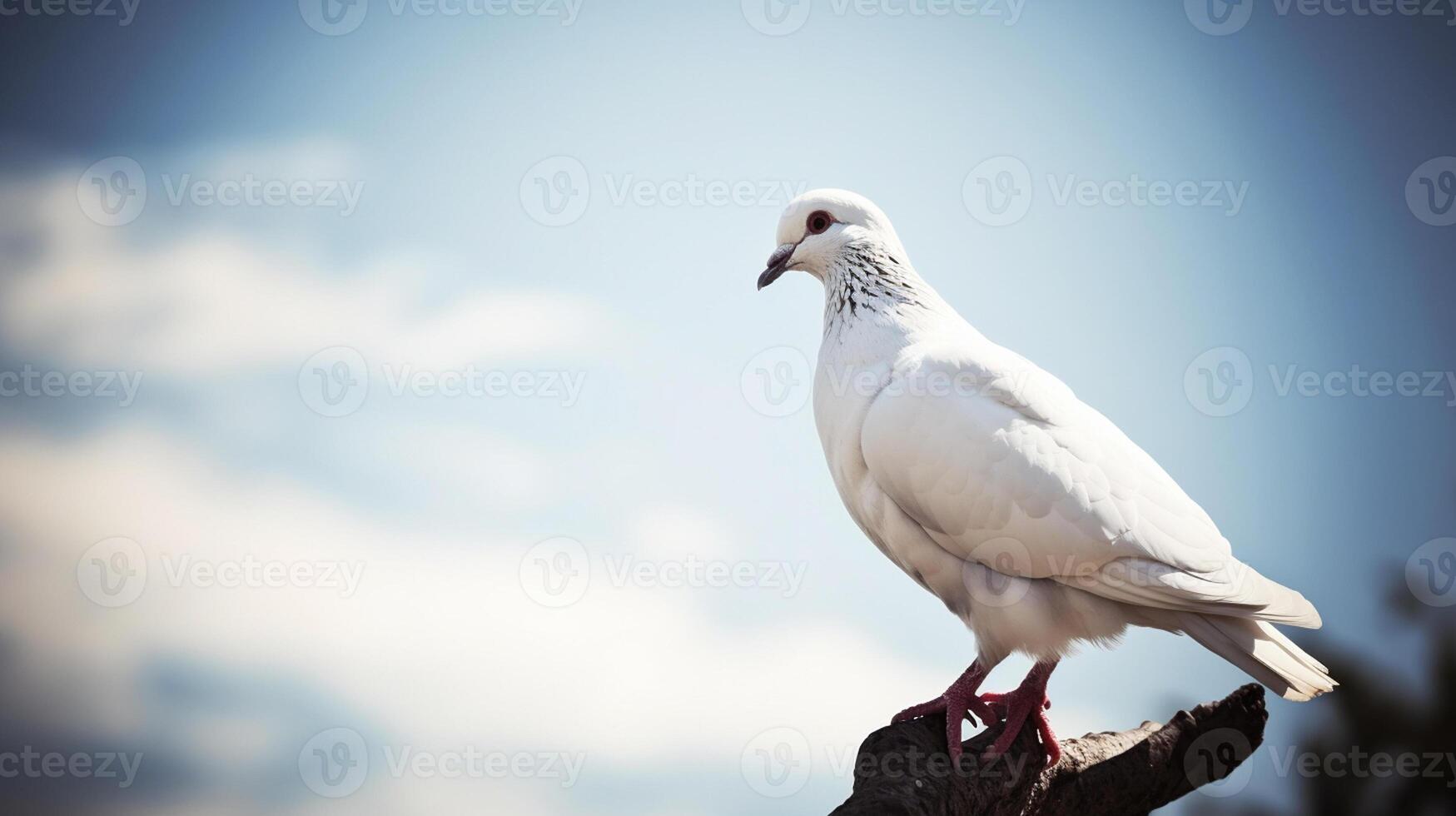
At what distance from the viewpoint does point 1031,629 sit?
4.42m

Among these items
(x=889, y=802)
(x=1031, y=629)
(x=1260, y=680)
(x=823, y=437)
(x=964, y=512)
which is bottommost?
(x=889, y=802)

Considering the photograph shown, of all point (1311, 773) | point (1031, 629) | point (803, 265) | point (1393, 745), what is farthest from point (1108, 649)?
point (1393, 745)

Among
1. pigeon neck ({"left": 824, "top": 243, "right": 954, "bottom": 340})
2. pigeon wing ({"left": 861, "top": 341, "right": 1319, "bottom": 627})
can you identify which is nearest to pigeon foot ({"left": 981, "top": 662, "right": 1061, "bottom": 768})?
pigeon wing ({"left": 861, "top": 341, "right": 1319, "bottom": 627})

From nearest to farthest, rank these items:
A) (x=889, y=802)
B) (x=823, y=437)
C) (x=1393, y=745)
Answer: (x=889, y=802), (x=823, y=437), (x=1393, y=745)

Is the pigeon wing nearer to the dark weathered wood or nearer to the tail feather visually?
the tail feather

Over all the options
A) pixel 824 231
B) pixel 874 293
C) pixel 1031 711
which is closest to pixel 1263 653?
pixel 1031 711

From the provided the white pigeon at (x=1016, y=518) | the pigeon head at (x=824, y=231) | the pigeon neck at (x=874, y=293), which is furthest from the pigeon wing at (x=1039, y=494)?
the pigeon head at (x=824, y=231)

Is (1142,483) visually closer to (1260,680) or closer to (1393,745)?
(1260,680)

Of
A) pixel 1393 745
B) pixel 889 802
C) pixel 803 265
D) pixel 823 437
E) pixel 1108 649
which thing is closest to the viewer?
pixel 889 802

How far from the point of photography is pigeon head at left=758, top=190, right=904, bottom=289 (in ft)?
17.4

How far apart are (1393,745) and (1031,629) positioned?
20.1ft

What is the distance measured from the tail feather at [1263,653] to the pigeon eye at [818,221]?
8.70 feet

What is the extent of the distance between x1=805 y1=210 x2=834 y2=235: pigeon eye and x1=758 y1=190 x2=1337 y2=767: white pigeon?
1.92 ft

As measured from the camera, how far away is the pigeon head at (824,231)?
209 inches
